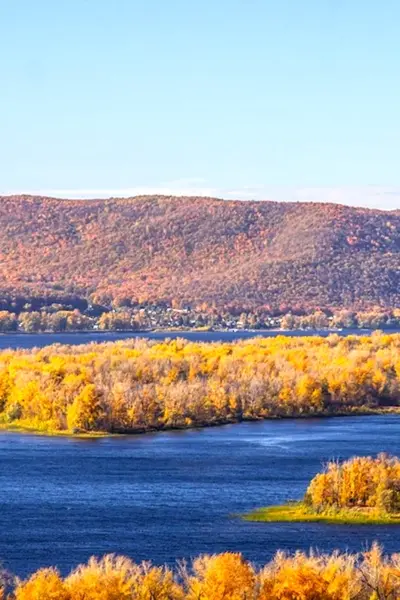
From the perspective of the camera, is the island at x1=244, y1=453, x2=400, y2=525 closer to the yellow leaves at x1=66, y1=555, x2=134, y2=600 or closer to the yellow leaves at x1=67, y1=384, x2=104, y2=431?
the yellow leaves at x1=66, y1=555, x2=134, y2=600

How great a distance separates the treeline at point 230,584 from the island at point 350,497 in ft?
54.9

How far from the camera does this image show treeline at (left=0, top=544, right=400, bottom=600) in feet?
116

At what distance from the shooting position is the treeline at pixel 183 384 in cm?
8812

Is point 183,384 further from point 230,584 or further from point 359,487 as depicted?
point 230,584

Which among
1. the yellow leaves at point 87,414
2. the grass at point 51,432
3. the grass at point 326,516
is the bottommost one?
the grass at point 51,432

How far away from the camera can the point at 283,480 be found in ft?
213

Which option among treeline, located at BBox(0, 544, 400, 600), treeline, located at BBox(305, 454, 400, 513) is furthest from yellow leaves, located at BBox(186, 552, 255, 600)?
treeline, located at BBox(305, 454, 400, 513)

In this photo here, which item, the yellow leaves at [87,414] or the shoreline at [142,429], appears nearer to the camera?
the shoreline at [142,429]

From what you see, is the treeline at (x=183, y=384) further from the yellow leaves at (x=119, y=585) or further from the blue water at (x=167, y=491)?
the yellow leaves at (x=119, y=585)

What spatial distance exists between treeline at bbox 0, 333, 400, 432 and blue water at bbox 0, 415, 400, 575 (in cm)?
303

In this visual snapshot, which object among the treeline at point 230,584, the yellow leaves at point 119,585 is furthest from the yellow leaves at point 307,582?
the yellow leaves at point 119,585

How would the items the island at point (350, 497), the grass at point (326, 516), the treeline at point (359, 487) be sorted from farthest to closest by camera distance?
1. the treeline at point (359, 487)
2. the island at point (350, 497)
3. the grass at point (326, 516)

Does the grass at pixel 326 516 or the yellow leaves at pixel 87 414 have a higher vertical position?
the yellow leaves at pixel 87 414

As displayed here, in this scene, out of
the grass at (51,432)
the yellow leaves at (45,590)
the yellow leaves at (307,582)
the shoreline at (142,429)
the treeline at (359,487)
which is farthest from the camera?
the shoreline at (142,429)
